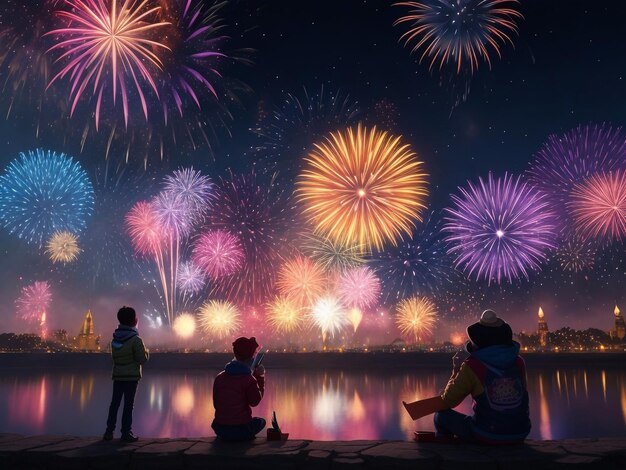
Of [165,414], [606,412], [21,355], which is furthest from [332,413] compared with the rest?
[21,355]

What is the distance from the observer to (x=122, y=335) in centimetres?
947

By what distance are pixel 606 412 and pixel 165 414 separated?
1633 centimetres

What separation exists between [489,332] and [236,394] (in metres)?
3.88

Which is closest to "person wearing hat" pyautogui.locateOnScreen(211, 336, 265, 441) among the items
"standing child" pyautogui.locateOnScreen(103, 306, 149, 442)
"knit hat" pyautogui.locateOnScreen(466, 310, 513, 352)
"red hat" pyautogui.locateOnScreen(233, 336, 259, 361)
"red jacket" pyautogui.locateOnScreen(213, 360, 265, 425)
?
"red jacket" pyautogui.locateOnScreen(213, 360, 265, 425)

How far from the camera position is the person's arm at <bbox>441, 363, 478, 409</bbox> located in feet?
23.9

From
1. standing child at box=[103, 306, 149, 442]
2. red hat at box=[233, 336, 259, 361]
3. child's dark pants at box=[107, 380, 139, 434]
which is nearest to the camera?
red hat at box=[233, 336, 259, 361]

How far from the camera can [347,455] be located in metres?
7.06

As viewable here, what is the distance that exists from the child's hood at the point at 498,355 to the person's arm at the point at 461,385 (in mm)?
257

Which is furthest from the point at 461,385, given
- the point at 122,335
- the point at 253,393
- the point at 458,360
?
the point at 122,335

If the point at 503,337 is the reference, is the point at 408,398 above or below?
below

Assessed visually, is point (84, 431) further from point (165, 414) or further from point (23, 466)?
point (23, 466)

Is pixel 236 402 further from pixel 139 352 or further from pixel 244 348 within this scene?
pixel 139 352

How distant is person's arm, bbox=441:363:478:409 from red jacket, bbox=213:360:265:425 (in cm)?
281

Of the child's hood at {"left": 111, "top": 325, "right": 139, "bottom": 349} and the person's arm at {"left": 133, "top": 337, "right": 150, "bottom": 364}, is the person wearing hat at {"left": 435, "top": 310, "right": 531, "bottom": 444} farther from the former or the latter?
the child's hood at {"left": 111, "top": 325, "right": 139, "bottom": 349}
